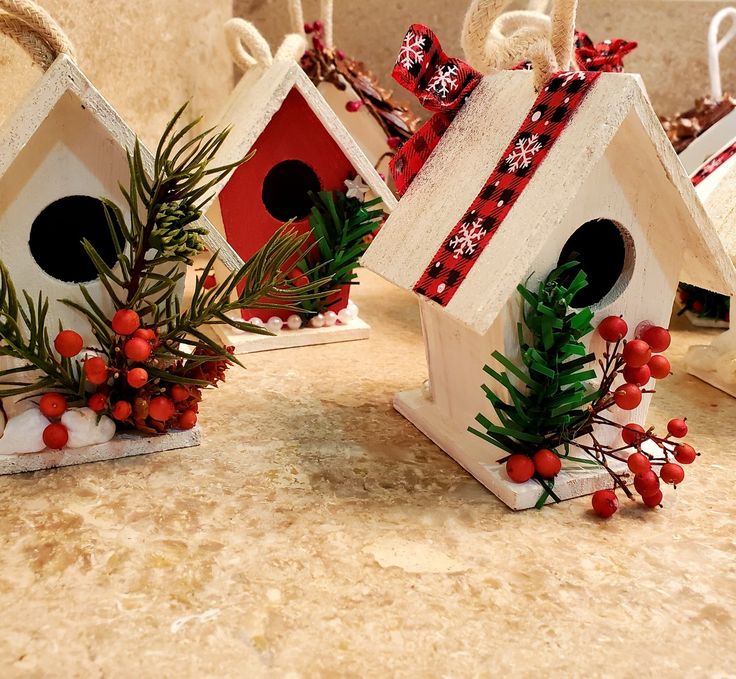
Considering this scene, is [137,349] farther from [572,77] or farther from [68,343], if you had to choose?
[572,77]

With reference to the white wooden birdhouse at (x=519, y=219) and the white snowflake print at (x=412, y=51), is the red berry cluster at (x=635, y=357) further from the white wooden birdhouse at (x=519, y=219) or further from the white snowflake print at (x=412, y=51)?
the white snowflake print at (x=412, y=51)

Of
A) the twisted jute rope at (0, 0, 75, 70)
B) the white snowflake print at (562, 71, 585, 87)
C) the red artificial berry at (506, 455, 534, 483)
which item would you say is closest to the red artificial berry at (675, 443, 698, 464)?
the red artificial berry at (506, 455, 534, 483)

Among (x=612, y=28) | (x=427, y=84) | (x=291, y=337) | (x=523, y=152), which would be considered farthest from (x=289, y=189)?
(x=612, y=28)

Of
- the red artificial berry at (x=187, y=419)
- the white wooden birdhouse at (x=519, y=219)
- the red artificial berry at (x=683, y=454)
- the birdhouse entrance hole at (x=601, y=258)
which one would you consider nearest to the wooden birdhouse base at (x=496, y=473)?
the white wooden birdhouse at (x=519, y=219)

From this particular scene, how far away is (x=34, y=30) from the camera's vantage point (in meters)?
1.19

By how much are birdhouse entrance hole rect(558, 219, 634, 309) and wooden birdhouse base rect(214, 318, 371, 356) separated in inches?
31.6

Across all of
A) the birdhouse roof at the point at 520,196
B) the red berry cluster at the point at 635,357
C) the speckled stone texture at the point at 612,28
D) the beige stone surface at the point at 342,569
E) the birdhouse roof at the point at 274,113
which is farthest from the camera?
the speckled stone texture at the point at 612,28

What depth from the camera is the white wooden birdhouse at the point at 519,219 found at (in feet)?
3.67

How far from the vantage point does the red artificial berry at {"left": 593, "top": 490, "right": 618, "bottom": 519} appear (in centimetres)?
121

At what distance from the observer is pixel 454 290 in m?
1.17

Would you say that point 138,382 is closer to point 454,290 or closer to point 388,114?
point 454,290

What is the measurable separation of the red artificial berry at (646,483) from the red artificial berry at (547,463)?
0.11 metres

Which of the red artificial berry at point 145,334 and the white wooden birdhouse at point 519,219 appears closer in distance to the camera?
the white wooden birdhouse at point 519,219

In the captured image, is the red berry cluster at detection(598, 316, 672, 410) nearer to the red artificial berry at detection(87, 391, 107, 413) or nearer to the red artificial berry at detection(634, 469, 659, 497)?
the red artificial berry at detection(634, 469, 659, 497)
